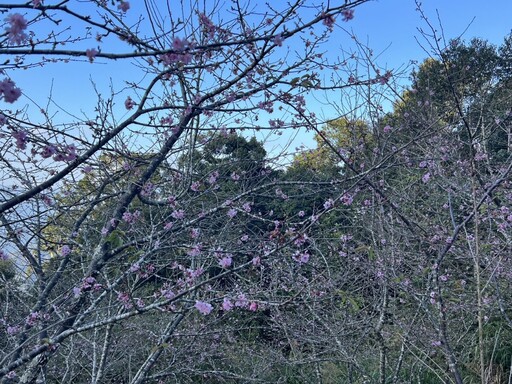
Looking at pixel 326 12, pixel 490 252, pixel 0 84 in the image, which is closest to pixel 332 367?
pixel 490 252

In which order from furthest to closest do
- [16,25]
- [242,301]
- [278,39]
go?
[242,301], [278,39], [16,25]

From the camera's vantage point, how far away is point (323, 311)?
448 centimetres

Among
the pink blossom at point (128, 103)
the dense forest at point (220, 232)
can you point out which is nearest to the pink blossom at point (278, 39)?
the dense forest at point (220, 232)

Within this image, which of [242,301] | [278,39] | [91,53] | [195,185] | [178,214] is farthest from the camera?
[195,185]

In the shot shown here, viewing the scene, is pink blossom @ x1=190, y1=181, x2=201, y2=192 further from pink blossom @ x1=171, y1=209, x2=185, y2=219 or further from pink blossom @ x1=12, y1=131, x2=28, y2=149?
pink blossom @ x1=12, y1=131, x2=28, y2=149

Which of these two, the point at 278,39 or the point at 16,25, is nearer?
the point at 16,25

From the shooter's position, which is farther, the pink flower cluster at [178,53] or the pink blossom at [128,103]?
the pink blossom at [128,103]

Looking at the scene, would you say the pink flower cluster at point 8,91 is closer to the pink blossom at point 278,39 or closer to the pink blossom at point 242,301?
the pink blossom at point 278,39

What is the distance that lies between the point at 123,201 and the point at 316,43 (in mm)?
1719

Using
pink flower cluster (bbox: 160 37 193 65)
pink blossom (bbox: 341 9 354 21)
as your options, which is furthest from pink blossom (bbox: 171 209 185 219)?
pink blossom (bbox: 341 9 354 21)

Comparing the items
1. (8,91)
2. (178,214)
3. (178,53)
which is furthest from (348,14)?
(178,214)

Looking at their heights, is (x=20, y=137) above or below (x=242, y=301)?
above

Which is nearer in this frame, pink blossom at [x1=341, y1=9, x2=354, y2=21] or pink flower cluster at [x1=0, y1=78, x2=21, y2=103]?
pink flower cluster at [x1=0, y1=78, x2=21, y2=103]

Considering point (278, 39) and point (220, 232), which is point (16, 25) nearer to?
point (278, 39)
